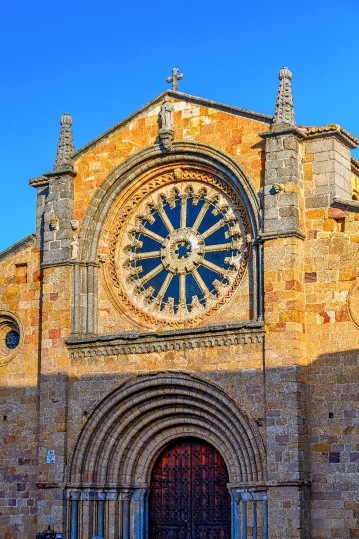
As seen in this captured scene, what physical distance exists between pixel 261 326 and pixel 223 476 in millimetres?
3310

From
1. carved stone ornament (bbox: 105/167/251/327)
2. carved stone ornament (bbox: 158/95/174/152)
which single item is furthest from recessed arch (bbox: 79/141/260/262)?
carved stone ornament (bbox: 105/167/251/327)

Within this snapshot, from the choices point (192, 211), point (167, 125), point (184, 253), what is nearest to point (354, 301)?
point (184, 253)

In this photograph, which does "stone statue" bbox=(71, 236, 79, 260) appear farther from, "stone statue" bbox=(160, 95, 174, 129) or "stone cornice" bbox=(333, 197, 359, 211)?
"stone cornice" bbox=(333, 197, 359, 211)

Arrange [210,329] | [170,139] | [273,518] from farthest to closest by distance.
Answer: [170,139] → [210,329] → [273,518]

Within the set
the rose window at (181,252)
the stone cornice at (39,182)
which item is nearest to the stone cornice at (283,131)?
the rose window at (181,252)

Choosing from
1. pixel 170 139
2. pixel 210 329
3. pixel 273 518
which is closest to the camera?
pixel 273 518

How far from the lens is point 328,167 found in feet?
74.3

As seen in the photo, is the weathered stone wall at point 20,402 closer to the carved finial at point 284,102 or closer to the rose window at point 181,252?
the rose window at point 181,252

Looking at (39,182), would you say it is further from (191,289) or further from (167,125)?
(191,289)

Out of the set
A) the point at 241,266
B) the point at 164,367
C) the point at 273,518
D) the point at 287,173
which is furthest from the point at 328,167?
the point at 273,518

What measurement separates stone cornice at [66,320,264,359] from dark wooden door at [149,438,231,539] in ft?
6.97

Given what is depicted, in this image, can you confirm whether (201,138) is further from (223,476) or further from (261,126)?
(223,476)

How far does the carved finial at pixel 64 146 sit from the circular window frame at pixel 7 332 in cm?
353

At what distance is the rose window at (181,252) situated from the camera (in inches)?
931
